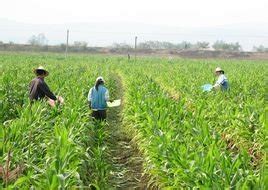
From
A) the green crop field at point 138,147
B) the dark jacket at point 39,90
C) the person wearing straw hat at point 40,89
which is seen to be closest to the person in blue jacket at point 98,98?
the green crop field at point 138,147

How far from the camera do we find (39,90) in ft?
28.6

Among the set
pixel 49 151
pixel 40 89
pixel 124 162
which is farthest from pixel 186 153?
pixel 40 89

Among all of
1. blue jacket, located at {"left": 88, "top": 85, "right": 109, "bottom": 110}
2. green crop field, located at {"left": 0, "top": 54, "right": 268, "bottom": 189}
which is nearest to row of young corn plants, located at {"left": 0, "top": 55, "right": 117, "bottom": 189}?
green crop field, located at {"left": 0, "top": 54, "right": 268, "bottom": 189}

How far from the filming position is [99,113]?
32.0ft

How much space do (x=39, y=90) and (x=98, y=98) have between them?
139 cm

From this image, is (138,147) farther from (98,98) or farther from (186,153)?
(186,153)

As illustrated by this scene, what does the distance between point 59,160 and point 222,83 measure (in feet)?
26.6

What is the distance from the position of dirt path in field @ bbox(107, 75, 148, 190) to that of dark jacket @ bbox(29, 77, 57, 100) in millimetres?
1567

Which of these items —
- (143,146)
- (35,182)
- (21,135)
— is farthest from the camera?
(143,146)

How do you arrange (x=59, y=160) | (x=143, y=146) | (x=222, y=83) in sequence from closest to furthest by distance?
(x=59, y=160) → (x=143, y=146) → (x=222, y=83)

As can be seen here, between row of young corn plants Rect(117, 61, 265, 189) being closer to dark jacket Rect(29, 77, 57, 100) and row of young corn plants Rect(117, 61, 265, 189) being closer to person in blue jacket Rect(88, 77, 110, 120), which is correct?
person in blue jacket Rect(88, 77, 110, 120)

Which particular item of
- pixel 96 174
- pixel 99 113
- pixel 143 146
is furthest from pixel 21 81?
pixel 96 174

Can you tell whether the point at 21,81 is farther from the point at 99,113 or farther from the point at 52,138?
the point at 52,138

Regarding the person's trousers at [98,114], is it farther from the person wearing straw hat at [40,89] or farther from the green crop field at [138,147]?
the person wearing straw hat at [40,89]
